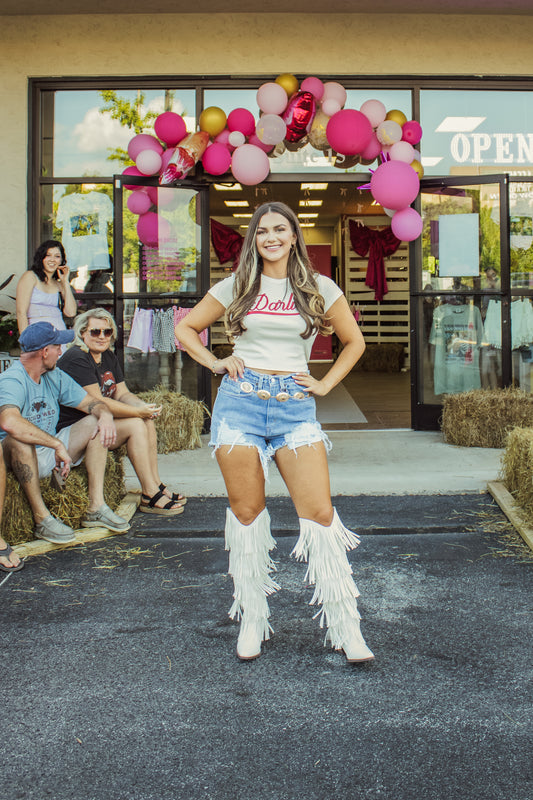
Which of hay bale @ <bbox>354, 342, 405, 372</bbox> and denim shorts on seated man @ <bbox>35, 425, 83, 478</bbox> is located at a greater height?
hay bale @ <bbox>354, 342, 405, 372</bbox>

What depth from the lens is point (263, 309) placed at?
8.93 feet

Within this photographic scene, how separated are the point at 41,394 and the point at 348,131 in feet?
12.6

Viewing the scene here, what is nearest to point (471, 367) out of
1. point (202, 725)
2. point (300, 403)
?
point (300, 403)

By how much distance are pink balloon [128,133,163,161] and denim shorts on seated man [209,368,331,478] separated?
4871mm

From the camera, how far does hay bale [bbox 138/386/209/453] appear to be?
641 centimetres

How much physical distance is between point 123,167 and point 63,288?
167 cm

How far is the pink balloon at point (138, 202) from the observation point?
279 inches

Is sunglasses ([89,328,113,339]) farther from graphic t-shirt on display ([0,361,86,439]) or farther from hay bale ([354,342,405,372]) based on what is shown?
hay bale ([354,342,405,372])

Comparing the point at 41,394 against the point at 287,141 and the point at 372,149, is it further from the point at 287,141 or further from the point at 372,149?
the point at 372,149

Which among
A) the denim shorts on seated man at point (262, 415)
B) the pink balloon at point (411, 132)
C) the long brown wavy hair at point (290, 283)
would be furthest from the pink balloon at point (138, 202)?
the denim shorts on seated man at point (262, 415)

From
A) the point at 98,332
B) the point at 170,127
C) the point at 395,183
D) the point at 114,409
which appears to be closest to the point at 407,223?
the point at 395,183

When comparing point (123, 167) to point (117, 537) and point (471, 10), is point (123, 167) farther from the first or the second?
point (117, 537)

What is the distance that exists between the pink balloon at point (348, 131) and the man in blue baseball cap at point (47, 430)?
11.5 feet

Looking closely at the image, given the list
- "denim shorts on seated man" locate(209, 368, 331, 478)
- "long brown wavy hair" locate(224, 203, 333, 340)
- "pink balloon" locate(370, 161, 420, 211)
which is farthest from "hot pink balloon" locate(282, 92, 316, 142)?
"denim shorts on seated man" locate(209, 368, 331, 478)
